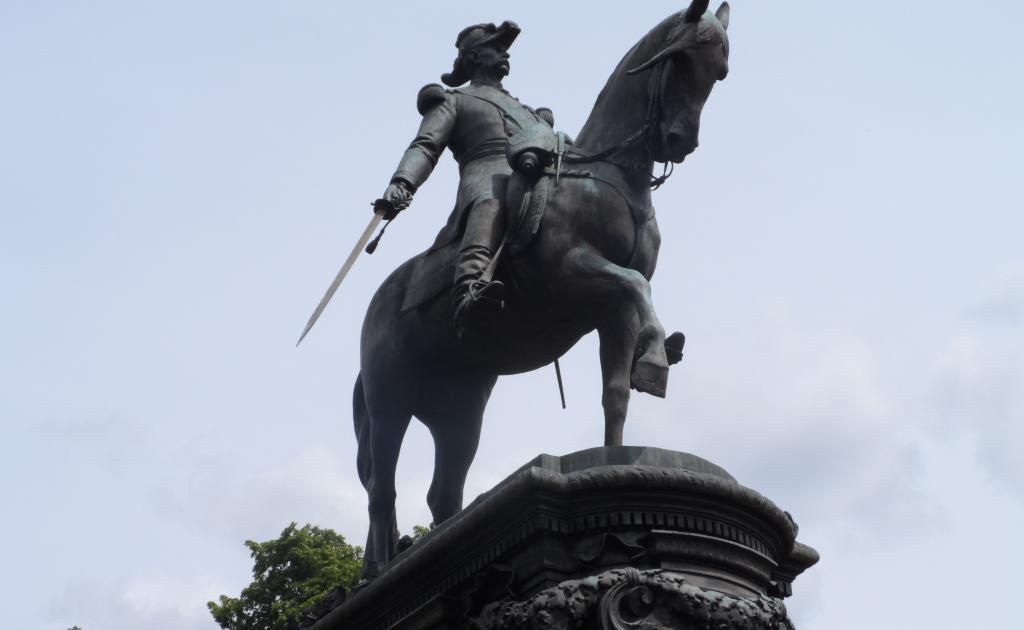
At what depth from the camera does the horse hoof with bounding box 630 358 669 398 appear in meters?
9.80

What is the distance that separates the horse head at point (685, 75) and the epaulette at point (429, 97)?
226 cm

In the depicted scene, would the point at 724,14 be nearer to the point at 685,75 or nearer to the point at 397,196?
the point at 685,75

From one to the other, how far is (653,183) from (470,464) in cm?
292

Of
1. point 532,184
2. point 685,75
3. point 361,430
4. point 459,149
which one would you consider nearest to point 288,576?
point 361,430

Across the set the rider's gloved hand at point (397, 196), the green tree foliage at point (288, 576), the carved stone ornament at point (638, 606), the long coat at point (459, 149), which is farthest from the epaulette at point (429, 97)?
the green tree foliage at point (288, 576)

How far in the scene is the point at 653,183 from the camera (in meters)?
11.2

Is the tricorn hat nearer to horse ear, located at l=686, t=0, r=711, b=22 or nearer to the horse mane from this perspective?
the horse mane

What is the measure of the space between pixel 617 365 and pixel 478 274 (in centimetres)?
119

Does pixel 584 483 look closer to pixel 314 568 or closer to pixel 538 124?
pixel 538 124

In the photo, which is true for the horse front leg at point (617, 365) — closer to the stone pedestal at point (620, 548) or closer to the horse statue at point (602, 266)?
the horse statue at point (602, 266)

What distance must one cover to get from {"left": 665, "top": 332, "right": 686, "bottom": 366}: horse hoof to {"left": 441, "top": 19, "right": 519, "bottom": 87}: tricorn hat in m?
3.49

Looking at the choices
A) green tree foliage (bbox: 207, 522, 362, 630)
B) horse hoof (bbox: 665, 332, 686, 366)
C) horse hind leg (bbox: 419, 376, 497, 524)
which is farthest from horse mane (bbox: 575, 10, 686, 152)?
green tree foliage (bbox: 207, 522, 362, 630)

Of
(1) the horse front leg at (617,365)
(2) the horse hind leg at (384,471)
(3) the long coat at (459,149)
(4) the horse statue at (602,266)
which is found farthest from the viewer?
(2) the horse hind leg at (384,471)

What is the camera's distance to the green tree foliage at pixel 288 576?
83.7 feet
